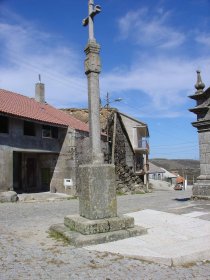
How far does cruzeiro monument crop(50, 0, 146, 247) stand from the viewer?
249 inches

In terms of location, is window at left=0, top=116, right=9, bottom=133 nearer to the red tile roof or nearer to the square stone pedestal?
the red tile roof

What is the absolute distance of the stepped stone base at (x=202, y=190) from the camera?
432 inches

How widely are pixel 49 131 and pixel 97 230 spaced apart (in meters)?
17.7

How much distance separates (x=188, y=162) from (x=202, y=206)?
3117 inches

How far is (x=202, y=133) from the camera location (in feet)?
37.8

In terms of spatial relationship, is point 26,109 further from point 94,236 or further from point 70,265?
point 70,265

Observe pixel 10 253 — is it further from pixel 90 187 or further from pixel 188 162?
pixel 188 162

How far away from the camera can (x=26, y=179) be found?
80.4 feet

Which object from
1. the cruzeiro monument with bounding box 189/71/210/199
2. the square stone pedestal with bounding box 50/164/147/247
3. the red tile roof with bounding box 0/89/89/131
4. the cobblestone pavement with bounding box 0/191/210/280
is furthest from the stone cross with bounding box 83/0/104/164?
the red tile roof with bounding box 0/89/89/131

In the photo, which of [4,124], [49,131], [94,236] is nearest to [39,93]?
[49,131]

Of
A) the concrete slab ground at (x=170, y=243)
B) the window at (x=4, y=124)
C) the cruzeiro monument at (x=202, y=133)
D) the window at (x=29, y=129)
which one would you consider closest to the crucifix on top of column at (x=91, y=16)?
the concrete slab ground at (x=170, y=243)

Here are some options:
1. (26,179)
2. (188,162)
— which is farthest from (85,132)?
(188,162)

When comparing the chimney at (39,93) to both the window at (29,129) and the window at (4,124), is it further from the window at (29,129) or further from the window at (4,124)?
the window at (4,124)

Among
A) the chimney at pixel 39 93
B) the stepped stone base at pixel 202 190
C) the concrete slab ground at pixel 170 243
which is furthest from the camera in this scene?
the chimney at pixel 39 93
